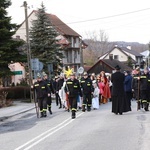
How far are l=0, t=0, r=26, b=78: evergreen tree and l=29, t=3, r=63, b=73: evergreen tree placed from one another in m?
14.2

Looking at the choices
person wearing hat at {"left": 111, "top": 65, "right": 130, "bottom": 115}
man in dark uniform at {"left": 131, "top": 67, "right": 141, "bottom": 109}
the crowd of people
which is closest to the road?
person wearing hat at {"left": 111, "top": 65, "right": 130, "bottom": 115}

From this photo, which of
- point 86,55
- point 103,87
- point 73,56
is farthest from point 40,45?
point 86,55

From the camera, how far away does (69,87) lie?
17.0 meters

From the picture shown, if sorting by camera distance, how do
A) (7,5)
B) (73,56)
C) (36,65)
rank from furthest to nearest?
(73,56), (7,5), (36,65)

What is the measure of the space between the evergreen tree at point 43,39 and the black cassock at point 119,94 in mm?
29554

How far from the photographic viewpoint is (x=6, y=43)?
30.7 metres

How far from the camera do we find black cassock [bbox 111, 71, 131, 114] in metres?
16.3

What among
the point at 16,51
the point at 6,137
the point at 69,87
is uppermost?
the point at 16,51

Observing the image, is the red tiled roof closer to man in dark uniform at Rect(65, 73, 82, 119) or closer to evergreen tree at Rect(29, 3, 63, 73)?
evergreen tree at Rect(29, 3, 63, 73)

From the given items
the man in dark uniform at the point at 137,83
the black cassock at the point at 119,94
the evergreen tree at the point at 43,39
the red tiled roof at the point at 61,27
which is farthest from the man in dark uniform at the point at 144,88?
the red tiled roof at the point at 61,27

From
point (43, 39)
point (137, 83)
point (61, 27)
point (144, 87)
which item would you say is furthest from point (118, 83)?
point (61, 27)

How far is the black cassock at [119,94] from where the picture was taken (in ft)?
53.6

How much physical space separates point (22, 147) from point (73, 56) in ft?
214

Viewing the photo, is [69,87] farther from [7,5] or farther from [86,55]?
[86,55]
